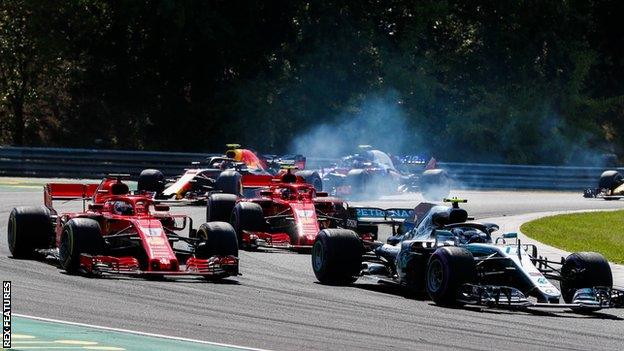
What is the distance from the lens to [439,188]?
40562 mm

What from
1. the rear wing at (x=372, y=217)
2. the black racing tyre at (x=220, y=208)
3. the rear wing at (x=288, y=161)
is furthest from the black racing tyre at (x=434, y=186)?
the rear wing at (x=372, y=217)

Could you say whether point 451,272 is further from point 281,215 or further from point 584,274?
point 281,215

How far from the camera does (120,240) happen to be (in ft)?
67.8

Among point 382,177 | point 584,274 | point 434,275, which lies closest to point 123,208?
point 434,275

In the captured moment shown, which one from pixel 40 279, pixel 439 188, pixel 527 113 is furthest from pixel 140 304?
pixel 527 113

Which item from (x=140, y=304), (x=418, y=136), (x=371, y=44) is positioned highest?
(x=371, y=44)

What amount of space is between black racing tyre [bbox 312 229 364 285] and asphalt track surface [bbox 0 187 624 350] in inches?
9.2

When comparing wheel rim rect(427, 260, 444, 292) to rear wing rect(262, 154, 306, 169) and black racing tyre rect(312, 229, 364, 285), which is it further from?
rear wing rect(262, 154, 306, 169)

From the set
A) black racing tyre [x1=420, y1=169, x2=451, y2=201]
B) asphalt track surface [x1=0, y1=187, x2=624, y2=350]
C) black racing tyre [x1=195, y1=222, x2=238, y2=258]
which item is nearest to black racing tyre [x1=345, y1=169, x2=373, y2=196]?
black racing tyre [x1=420, y1=169, x2=451, y2=201]

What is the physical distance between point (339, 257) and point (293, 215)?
18.2 feet

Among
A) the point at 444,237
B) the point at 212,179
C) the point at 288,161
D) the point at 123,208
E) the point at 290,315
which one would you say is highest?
the point at 288,161

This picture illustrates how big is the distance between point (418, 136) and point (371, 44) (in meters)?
3.98

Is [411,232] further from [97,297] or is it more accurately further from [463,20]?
[463,20]

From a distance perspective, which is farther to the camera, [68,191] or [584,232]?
[584,232]
